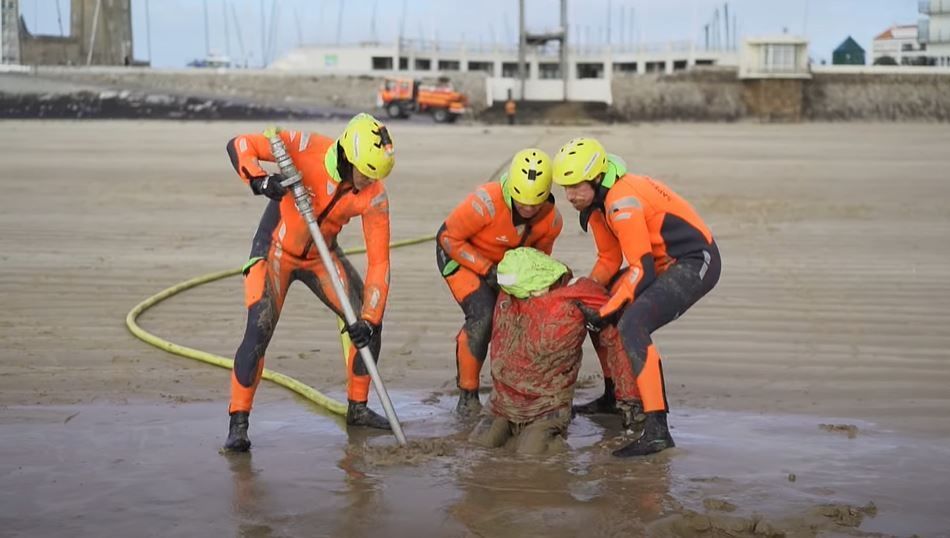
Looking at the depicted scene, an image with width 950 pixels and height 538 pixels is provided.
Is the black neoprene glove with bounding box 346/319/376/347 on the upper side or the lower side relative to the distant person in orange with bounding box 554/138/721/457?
lower

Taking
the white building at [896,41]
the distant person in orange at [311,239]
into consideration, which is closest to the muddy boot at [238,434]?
the distant person in orange at [311,239]

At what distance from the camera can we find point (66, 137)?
2655 centimetres

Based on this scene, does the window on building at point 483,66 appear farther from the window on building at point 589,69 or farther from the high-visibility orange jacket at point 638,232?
the high-visibility orange jacket at point 638,232

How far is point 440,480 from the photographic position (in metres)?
6.29

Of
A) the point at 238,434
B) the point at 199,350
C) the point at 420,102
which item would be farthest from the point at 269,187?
the point at 420,102

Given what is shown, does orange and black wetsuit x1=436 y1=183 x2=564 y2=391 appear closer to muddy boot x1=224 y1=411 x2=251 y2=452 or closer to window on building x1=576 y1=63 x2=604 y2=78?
muddy boot x1=224 y1=411 x2=251 y2=452

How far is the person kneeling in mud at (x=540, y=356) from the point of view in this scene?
695 centimetres

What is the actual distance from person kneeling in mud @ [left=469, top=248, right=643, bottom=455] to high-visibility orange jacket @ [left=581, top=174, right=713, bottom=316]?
Answer: 24 centimetres

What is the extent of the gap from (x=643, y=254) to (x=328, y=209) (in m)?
1.77

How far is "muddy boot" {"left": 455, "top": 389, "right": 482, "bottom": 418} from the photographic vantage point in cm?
751

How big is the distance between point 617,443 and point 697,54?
7391 centimetres

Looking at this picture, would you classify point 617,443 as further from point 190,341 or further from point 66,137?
point 66,137

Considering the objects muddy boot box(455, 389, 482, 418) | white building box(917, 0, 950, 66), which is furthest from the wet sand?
white building box(917, 0, 950, 66)

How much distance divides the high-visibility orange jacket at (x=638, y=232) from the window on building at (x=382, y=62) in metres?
70.6
